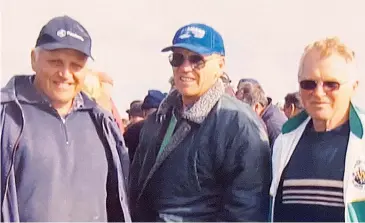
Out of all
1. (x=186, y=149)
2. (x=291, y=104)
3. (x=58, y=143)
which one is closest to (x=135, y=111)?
(x=291, y=104)

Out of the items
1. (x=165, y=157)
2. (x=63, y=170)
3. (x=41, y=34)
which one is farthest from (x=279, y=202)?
(x=41, y=34)

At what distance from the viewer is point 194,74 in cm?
372

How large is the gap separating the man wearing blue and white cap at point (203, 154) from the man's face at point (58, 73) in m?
0.57

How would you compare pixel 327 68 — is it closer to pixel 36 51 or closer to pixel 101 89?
pixel 36 51

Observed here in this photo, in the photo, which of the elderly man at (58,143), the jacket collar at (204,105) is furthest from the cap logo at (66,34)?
the jacket collar at (204,105)

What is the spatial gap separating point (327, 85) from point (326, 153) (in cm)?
31

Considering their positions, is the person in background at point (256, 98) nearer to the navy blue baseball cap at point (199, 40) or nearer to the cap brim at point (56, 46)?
the navy blue baseball cap at point (199, 40)

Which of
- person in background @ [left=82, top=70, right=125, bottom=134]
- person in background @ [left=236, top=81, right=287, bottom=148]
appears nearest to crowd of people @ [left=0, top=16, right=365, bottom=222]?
person in background @ [left=82, top=70, right=125, bottom=134]

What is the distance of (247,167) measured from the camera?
355 centimetres

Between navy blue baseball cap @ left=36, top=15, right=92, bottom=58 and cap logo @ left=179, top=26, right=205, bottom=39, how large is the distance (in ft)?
1.79

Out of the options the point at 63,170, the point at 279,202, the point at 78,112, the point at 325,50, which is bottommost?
the point at 279,202

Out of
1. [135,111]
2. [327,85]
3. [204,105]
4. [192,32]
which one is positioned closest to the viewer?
[327,85]

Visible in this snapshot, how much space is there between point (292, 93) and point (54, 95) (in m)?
3.22

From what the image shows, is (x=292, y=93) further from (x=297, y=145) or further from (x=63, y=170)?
(x=63, y=170)
